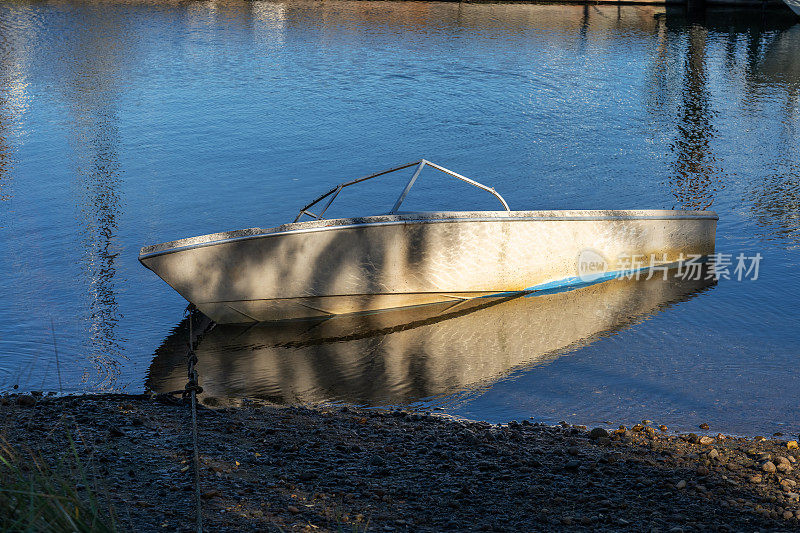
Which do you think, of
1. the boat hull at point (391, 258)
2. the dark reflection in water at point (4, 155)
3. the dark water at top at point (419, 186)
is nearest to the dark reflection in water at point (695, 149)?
the dark water at top at point (419, 186)

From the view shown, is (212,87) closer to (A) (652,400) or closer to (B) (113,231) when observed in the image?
(B) (113,231)

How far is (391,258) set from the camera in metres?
8.17

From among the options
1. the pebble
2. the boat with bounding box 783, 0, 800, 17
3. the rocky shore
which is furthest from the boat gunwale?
the boat with bounding box 783, 0, 800, 17

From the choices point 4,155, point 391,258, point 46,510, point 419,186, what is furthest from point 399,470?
point 4,155

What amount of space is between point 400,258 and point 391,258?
10 cm

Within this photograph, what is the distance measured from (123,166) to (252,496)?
9900mm

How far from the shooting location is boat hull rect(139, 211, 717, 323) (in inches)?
305

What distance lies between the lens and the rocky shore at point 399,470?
4352 mm

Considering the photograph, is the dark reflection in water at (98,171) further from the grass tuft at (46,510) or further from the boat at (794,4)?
the boat at (794,4)

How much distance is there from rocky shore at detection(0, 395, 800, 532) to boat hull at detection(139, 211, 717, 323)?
5.73 feet

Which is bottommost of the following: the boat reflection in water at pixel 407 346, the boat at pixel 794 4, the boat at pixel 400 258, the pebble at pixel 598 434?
the boat reflection in water at pixel 407 346

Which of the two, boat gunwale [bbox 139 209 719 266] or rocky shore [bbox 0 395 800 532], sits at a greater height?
boat gunwale [bbox 139 209 719 266]

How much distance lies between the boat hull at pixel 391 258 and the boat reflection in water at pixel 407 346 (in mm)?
195

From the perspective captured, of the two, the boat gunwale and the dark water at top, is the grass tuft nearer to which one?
the dark water at top
